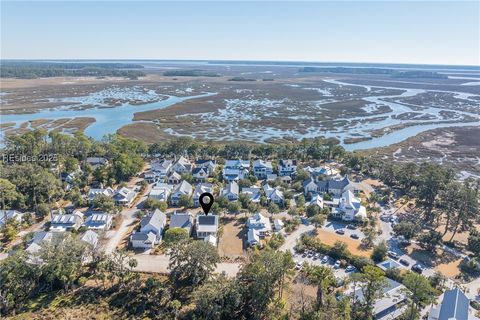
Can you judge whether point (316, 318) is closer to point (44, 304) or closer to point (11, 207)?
point (44, 304)

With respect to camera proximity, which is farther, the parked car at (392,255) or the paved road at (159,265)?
the parked car at (392,255)

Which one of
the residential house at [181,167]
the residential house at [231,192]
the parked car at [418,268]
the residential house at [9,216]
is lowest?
the parked car at [418,268]

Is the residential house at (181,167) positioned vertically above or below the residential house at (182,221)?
A: above

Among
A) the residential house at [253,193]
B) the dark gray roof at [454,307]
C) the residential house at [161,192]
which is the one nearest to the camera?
the dark gray roof at [454,307]

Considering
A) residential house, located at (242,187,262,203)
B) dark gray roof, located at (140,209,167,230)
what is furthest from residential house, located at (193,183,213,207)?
dark gray roof, located at (140,209,167,230)

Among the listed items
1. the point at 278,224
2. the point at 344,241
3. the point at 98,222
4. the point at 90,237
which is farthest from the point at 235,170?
the point at 90,237

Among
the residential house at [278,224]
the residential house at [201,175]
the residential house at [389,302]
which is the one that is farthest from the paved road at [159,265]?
the residential house at [201,175]

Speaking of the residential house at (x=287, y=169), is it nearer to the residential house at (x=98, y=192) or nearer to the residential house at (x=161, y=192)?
the residential house at (x=161, y=192)
